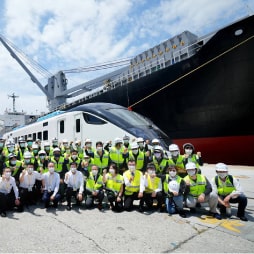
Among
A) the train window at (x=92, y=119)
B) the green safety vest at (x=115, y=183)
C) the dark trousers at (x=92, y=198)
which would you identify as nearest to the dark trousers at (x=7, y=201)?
the dark trousers at (x=92, y=198)

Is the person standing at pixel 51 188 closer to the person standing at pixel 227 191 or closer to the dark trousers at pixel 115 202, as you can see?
the dark trousers at pixel 115 202

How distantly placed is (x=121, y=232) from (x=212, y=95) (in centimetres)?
912

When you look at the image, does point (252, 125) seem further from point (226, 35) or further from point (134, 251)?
point (134, 251)

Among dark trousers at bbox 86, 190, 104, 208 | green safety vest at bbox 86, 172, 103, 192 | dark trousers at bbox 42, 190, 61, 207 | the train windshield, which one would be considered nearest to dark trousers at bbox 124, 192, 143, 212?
dark trousers at bbox 86, 190, 104, 208

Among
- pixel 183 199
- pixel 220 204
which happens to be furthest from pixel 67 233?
pixel 220 204

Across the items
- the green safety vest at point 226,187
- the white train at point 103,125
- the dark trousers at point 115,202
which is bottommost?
the dark trousers at point 115,202

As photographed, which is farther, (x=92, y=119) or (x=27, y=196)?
(x=92, y=119)

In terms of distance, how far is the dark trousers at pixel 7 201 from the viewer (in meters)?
4.74

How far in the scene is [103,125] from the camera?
9.06m

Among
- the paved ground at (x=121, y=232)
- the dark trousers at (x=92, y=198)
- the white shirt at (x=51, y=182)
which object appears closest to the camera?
the paved ground at (x=121, y=232)

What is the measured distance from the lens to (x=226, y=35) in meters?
11.1

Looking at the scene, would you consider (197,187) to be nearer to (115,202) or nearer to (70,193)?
(115,202)

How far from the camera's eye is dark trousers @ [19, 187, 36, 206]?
17.1 feet

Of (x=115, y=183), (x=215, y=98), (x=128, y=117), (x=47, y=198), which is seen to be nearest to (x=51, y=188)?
(x=47, y=198)
